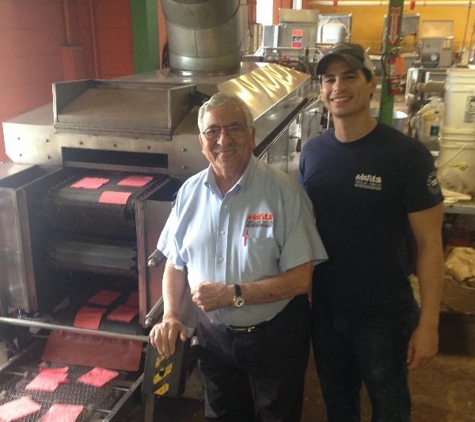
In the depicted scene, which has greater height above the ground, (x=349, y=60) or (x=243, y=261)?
(x=349, y=60)

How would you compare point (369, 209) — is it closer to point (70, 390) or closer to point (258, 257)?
point (258, 257)

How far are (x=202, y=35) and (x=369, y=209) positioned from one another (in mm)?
1633

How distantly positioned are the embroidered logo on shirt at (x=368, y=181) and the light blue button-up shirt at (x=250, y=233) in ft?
0.48

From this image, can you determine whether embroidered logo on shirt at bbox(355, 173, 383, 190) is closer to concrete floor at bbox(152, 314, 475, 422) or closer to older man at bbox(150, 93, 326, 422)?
older man at bbox(150, 93, 326, 422)

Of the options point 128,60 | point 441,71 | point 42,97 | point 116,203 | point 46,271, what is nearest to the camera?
point 116,203

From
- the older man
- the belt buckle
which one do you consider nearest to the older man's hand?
the older man

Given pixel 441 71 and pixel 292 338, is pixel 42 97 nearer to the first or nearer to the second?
pixel 292 338

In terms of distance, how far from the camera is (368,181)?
1.33 metres

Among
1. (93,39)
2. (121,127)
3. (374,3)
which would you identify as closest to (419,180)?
(121,127)

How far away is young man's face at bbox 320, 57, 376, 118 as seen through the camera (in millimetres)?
1333

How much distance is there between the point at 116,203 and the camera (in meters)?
1.80

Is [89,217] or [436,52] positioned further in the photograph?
[436,52]

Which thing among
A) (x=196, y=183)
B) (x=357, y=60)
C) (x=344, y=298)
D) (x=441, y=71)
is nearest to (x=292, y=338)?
(x=344, y=298)

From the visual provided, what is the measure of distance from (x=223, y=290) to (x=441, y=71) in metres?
5.35
